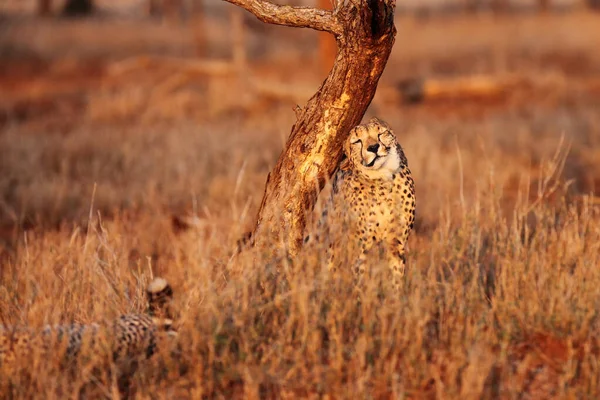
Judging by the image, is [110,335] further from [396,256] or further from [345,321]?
[396,256]

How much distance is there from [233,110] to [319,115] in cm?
891

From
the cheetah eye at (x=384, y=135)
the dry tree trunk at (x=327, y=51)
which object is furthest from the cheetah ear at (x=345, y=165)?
the dry tree trunk at (x=327, y=51)

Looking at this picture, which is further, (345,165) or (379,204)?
(345,165)

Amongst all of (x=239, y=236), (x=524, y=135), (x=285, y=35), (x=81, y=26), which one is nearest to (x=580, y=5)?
(x=285, y=35)

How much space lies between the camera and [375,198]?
4059 mm

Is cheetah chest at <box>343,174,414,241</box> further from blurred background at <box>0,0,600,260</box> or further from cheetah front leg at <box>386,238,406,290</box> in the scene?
blurred background at <box>0,0,600,260</box>

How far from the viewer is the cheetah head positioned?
3932 millimetres

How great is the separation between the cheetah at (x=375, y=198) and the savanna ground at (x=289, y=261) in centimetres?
19

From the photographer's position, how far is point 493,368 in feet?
11.2

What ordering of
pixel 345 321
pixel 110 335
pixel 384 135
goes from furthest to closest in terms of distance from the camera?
pixel 384 135 → pixel 345 321 → pixel 110 335

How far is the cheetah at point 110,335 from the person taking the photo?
3.39 metres

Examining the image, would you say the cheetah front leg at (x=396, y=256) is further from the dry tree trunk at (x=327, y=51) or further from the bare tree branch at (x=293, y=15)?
the dry tree trunk at (x=327, y=51)

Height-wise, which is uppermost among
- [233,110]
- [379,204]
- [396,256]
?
[379,204]

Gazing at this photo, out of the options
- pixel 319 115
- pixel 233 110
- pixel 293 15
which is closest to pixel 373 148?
pixel 319 115
